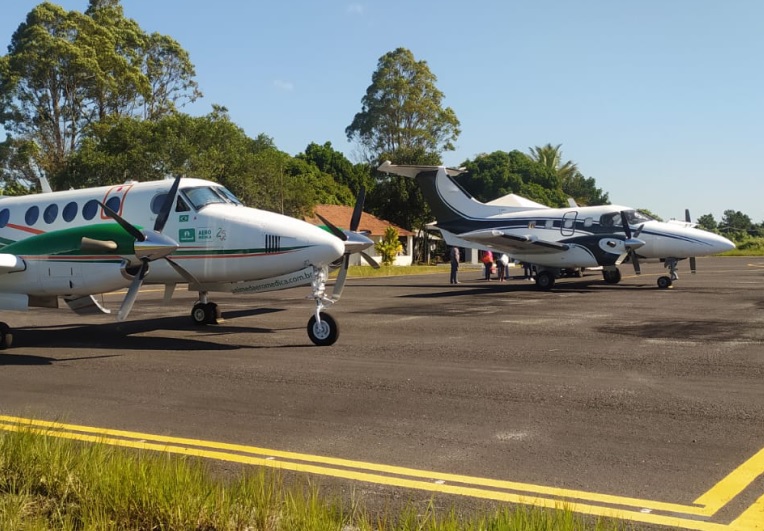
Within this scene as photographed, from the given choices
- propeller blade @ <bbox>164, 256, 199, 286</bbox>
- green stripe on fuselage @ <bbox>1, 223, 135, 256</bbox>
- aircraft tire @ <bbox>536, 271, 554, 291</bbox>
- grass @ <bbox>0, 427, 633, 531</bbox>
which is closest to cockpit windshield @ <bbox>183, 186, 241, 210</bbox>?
propeller blade @ <bbox>164, 256, 199, 286</bbox>

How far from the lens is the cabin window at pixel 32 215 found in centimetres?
1533

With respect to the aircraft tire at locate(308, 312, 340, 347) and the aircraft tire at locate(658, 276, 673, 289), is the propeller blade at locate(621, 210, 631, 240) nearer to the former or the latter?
the aircraft tire at locate(658, 276, 673, 289)

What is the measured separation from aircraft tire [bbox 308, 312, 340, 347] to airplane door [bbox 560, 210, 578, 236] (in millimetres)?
→ 16850

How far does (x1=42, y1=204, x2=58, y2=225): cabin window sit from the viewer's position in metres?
15.1

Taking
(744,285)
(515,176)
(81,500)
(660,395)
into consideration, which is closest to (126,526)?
(81,500)

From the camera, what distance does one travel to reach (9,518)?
4262 millimetres

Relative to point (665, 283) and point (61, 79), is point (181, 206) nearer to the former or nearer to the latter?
point (665, 283)

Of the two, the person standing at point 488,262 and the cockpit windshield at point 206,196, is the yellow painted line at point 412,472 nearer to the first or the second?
the cockpit windshield at point 206,196

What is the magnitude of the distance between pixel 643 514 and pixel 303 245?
8.92 meters

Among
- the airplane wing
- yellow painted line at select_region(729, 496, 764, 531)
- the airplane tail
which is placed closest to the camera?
yellow painted line at select_region(729, 496, 764, 531)

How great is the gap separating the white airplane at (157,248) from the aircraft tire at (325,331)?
0.06 feet

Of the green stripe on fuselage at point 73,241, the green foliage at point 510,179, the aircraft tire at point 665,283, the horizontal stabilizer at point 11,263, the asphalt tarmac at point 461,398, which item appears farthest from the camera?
the green foliage at point 510,179

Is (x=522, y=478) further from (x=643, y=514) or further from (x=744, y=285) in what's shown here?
(x=744, y=285)

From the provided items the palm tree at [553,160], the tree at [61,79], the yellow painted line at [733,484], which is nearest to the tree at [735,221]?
the palm tree at [553,160]
